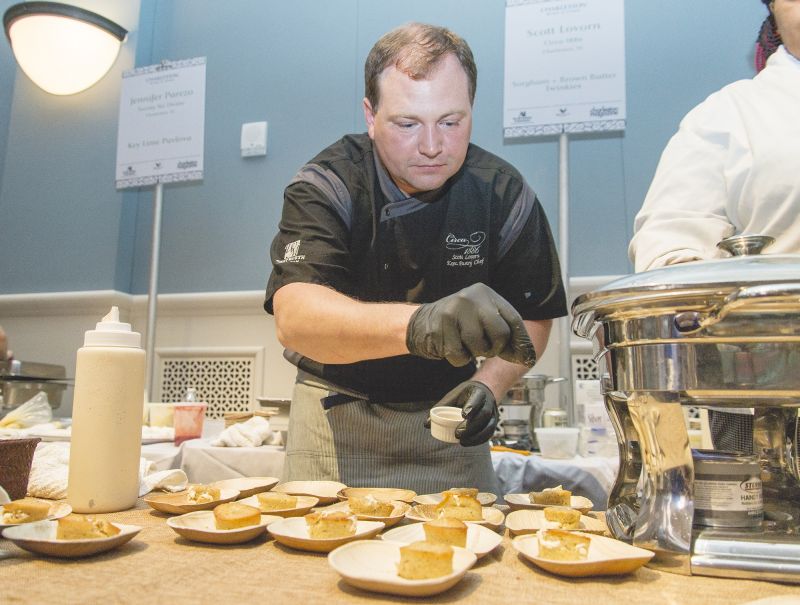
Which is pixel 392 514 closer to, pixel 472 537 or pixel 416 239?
pixel 472 537

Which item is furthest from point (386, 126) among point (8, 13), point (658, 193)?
point (8, 13)

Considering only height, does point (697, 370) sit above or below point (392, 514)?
above

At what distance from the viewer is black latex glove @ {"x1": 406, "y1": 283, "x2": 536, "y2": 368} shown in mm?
832

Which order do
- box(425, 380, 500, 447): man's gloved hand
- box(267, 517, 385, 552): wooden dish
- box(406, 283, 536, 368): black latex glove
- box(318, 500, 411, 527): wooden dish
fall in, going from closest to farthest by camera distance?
box(267, 517, 385, 552): wooden dish, box(318, 500, 411, 527): wooden dish, box(406, 283, 536, 368): black latex glove, box(425, 380, 500, 447): man's gloved hand

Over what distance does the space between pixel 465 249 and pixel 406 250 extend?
0.12m

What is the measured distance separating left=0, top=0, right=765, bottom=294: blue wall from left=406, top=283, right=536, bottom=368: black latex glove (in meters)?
1.86

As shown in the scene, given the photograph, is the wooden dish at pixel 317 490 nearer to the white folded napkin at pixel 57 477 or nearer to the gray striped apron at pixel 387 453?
the white folded napkin at pixel 57 477

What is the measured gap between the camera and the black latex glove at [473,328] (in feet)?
2.73

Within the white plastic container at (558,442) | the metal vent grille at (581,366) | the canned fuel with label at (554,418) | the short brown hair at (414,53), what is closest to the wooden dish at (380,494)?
the short brown hair at (414,53)

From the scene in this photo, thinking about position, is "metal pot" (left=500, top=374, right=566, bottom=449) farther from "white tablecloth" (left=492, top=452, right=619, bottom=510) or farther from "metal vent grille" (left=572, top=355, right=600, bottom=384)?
"metal vent grille" (left=572, top=355, right=600, bottom=384)

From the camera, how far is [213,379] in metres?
2.95

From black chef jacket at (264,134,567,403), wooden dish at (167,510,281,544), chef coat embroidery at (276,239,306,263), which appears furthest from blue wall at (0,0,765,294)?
wooden dish at (167,510,281,544)

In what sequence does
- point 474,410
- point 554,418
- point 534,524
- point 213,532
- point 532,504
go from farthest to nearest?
1. point 554,418
2. point 474,410
3. point 532,504
4. point 534,524
5. point 213,532

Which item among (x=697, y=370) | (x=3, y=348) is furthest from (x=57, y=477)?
(x=3, y=348)
